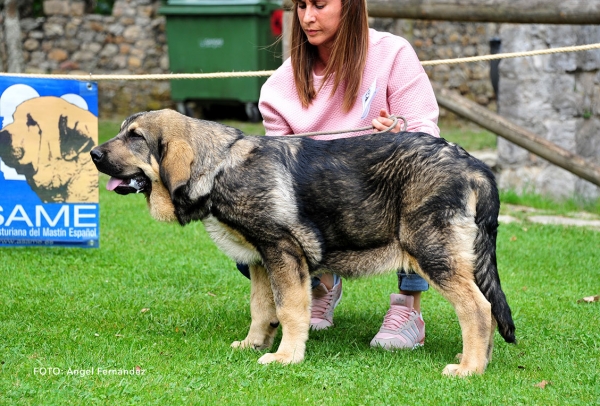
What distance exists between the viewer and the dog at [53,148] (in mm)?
5973

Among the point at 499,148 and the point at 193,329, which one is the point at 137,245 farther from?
the point at 499,148

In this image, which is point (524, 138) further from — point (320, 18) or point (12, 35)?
point (12, 35)

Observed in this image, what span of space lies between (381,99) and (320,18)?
59 centimetres

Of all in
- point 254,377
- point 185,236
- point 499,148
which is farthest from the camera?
point 499,148

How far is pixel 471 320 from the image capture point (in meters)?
3.84

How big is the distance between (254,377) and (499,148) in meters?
6.13

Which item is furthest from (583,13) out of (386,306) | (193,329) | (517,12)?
(193,329)

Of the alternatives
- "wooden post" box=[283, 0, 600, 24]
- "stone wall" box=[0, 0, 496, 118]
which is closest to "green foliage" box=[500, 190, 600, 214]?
"wooden post" box=[283, 0, 600, 24]

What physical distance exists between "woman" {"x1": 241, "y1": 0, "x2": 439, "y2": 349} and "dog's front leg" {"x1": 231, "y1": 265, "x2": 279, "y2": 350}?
0.60 metres

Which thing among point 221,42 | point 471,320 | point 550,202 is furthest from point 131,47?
point 471,320

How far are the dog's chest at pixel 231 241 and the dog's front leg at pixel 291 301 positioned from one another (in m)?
0.17

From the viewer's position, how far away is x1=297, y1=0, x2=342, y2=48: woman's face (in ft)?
14.7

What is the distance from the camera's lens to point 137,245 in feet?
21.8

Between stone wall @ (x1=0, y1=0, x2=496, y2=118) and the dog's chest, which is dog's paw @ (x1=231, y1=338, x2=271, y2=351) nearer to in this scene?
the dog's chest
